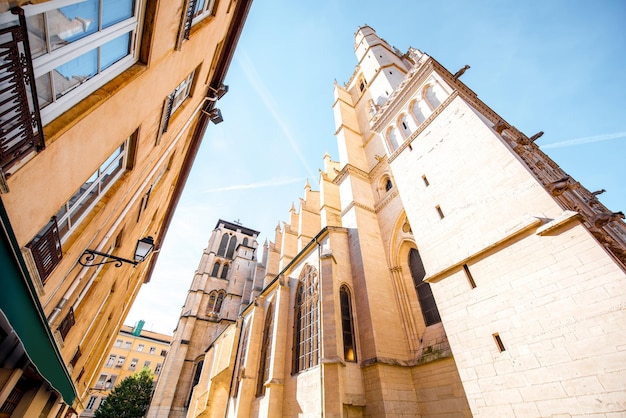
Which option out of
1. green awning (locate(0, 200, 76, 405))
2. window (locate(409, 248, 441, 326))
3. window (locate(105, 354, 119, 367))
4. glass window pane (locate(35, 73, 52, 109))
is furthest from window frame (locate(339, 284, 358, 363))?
window (locate(105, 354, 119, 367))

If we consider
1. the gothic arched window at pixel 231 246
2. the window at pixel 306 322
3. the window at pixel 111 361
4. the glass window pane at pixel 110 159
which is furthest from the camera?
the window at pixel 111 361

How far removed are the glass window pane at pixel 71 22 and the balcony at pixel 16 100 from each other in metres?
0.41

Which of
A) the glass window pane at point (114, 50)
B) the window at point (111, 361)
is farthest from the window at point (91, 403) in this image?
the glass window pane at point (114, 50)

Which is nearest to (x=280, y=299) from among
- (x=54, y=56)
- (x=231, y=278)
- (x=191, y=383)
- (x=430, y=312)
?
(x=430, y=312)

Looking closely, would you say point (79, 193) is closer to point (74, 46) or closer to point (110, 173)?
point (110, 173)

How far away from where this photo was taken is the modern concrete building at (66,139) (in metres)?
1.71

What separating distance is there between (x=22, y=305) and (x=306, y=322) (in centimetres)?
896

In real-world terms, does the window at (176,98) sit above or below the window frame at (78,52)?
above

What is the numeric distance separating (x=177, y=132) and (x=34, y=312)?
493 centimetres

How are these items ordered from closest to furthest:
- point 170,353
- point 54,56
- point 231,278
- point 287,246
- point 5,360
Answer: point 54,56 → point 5,360 → point 287,246 → point 170,353 → point 231,278

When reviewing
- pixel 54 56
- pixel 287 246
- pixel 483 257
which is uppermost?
pixel 287 246

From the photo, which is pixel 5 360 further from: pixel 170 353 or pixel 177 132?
pixel 170 353

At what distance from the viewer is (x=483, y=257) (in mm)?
5777

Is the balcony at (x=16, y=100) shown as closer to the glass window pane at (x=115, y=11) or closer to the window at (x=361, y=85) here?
the glass window pane at (x=115, y=11)
